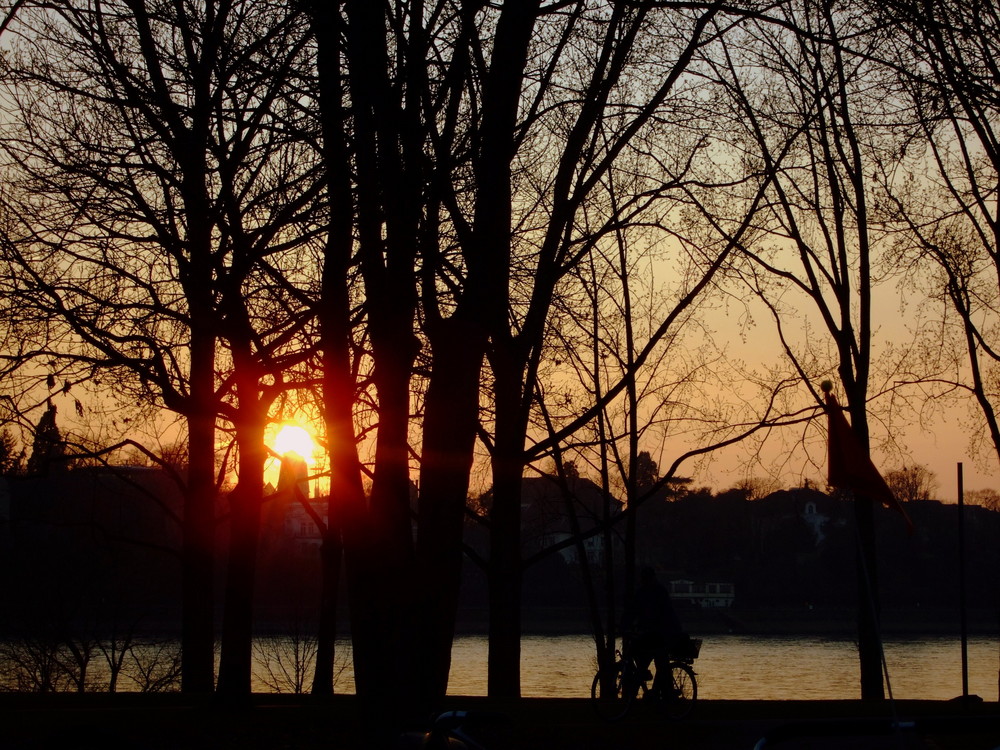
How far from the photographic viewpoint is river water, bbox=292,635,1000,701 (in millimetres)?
34875

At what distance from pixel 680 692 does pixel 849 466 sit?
563 cm

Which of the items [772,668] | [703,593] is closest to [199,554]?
[772,668]

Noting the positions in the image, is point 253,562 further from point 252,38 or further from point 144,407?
point 252,38

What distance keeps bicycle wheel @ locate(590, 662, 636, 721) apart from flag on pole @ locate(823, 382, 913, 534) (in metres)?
4.96

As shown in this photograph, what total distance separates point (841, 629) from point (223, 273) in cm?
7111

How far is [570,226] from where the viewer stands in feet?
50.1

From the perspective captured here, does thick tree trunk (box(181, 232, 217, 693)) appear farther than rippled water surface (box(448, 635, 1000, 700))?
No

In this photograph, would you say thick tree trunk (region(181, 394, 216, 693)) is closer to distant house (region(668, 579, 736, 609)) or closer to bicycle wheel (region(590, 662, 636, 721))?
bicycle wheel (region(590, 662, 636, 721))

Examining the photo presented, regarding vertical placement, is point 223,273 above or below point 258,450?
above

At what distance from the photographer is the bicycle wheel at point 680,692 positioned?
13.2m

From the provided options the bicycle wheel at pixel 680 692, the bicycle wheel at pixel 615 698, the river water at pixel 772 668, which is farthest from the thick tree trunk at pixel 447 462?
the river water at pixel 772 668

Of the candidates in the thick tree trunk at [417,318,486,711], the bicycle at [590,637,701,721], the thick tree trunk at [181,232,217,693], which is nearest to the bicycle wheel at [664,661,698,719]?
the bicycle at [590,637,701,721]

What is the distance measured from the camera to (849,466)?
8.68 meters

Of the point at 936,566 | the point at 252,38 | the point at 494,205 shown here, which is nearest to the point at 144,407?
the point at 252,38
